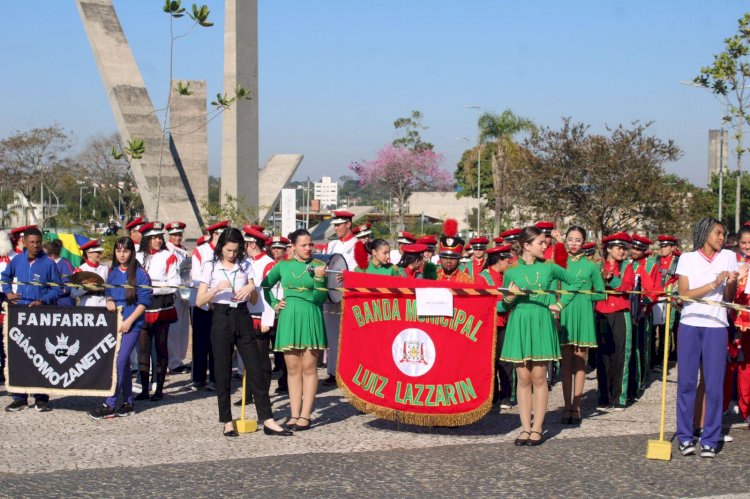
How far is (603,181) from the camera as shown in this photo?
32.4 meters

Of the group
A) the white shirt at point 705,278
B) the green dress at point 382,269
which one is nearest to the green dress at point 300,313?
the green dress at point 382,269

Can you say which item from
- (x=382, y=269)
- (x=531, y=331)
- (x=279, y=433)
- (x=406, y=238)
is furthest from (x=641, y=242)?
(x=279, y=433)

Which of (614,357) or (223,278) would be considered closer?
(223,278)

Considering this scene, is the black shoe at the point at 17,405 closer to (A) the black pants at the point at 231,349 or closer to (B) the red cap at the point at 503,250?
(A) the black pants at the point at 231,349

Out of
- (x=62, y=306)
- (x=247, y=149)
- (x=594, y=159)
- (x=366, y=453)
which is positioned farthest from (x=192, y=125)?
(x=366, y=453)

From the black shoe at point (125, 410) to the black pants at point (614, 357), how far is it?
182 inches

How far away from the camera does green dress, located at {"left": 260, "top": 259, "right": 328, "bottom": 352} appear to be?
333 inches

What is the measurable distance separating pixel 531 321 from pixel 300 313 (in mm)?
2000

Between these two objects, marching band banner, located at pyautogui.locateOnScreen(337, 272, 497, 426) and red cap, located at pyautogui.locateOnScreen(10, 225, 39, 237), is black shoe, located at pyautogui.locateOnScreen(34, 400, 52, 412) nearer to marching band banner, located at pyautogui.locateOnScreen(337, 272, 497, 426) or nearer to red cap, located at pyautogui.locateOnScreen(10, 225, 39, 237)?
red cap, located at pyautogui.locateOnScreen(10, 225, 39, 237)

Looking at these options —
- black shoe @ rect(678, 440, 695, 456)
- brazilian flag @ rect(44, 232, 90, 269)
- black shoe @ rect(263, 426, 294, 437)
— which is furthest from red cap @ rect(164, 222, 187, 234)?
black shoe @ rect(678, 440, 695, 456)

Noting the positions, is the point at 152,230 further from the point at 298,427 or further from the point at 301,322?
the point at 298,427

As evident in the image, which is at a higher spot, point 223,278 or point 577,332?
point 223,278

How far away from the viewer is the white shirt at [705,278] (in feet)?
24.8

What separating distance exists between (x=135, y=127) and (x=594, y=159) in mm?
16796
